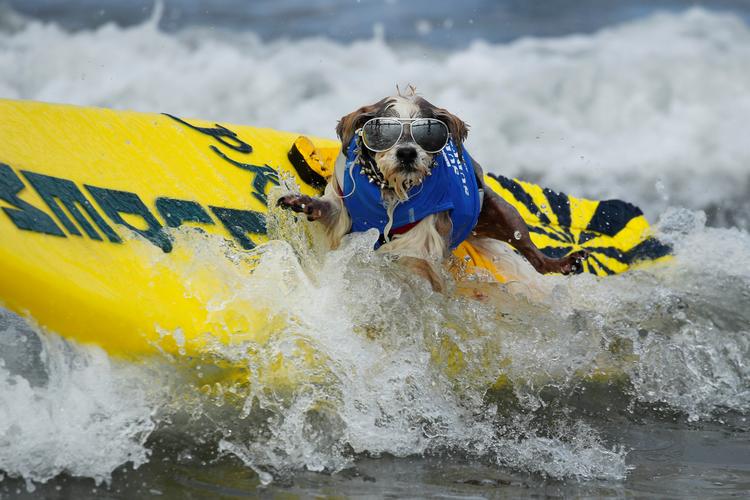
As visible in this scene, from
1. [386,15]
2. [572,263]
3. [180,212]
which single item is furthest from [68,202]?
[386,15]

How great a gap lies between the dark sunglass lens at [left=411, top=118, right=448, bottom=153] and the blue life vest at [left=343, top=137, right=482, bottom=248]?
3.9 inches

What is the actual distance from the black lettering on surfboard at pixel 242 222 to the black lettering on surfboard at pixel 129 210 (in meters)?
0.53

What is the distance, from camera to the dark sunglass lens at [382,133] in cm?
454

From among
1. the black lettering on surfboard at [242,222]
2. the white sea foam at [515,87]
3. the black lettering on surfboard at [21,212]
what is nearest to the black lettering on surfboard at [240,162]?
the black lettering on surfboard at [242,222]

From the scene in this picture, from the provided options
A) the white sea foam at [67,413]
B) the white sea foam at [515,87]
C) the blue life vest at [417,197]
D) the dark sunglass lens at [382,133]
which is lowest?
the white sea foam at [67,413]

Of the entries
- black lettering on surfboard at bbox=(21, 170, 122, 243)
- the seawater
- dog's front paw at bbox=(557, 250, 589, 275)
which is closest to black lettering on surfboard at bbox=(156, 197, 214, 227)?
the seawater

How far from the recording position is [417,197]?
4.73 m

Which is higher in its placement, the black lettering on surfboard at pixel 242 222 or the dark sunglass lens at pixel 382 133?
the dark sunglass lens at pixel 382 133

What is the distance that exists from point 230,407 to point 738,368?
304 cm

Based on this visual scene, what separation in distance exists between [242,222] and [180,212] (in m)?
0.40

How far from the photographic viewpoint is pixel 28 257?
3717mm

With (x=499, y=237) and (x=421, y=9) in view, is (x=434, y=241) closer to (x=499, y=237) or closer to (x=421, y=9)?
(x=499, y=237)

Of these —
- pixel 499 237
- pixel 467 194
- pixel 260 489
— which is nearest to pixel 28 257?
pixel 260 489

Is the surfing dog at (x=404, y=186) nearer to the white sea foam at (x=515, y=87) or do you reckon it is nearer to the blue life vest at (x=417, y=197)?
the blue life vest at (x=417, y=197)
